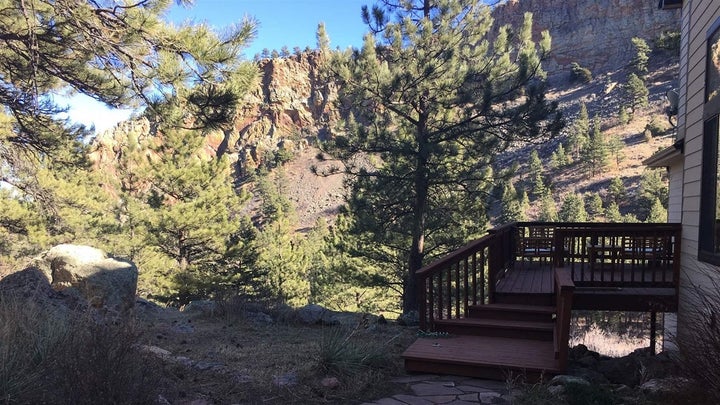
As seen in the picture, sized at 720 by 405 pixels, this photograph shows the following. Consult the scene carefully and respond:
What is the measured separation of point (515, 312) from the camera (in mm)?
5602

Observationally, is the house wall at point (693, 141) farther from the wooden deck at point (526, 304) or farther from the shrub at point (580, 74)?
A: the shrub at point (580, 74)

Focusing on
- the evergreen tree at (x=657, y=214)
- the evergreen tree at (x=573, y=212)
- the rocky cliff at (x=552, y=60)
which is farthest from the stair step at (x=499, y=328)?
the rocky cliff at (x=552, y=60)

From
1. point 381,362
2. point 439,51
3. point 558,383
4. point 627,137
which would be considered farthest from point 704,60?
point 627,137

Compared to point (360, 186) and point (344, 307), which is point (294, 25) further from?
point (344, 307)

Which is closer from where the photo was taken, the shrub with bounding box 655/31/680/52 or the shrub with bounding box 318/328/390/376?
the shrub with bounding box 318/328/390/376

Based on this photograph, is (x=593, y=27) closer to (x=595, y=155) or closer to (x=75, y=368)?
(x=595, y=155)

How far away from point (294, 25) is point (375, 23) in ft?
13.7

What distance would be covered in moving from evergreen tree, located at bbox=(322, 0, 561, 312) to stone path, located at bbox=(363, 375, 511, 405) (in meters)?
6.24

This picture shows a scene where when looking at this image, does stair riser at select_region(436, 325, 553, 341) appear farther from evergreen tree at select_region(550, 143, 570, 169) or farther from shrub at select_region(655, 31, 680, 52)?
evergreen tree at select_region(550, 143, 570, 169)

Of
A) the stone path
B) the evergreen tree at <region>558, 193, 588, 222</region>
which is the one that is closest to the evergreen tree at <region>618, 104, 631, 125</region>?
the evergreen tree at <region>558, 193, 588, 222</region>

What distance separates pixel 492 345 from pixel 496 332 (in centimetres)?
48

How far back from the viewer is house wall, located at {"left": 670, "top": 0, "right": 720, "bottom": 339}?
5.00 meters

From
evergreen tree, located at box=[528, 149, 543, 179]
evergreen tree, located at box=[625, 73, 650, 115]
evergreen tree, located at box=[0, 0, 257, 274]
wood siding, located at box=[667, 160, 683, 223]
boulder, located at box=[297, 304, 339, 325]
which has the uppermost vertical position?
evergreen tree, located at box=[625, 73, 650, 115]

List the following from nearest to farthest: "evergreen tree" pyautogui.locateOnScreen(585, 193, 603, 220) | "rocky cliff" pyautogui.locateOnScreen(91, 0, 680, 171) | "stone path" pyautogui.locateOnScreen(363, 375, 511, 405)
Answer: "stone path" pyautogui.locateOnScreen(363, 375, 511, 405) < "evergreen tree" pyautogui.locateOnScreen(585, 193, 603, 220) < "rocky cliff" pyautogui.locateOnScreen(91, 0, 680, 171)
